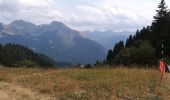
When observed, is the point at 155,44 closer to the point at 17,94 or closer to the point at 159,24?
the point at 159,24

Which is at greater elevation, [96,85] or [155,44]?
[155,44]

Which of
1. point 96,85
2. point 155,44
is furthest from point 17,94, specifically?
point 155,44

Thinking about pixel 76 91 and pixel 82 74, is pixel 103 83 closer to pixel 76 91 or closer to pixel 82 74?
pixel 76 91

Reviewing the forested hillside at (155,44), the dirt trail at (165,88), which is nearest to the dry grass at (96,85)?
the dirt trail at (165,88)

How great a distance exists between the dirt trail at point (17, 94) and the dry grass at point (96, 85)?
30 cm

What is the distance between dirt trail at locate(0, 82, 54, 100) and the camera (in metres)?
14.2

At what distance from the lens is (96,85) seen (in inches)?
636

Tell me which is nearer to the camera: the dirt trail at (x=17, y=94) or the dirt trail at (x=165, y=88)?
the dirt trail at (x=17, y=94)

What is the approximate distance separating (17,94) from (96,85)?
319cm

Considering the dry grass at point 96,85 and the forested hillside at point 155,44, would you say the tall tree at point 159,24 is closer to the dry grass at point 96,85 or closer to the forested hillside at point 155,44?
the forested hillside at point 155,44

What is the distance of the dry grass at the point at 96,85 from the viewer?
1450 cm

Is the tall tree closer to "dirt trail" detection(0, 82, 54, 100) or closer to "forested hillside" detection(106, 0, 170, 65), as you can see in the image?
"forested hillside" detection(106, 0, 170, 65)

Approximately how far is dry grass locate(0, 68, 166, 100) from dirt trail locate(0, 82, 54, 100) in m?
0.30

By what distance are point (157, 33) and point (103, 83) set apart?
6817 cm
